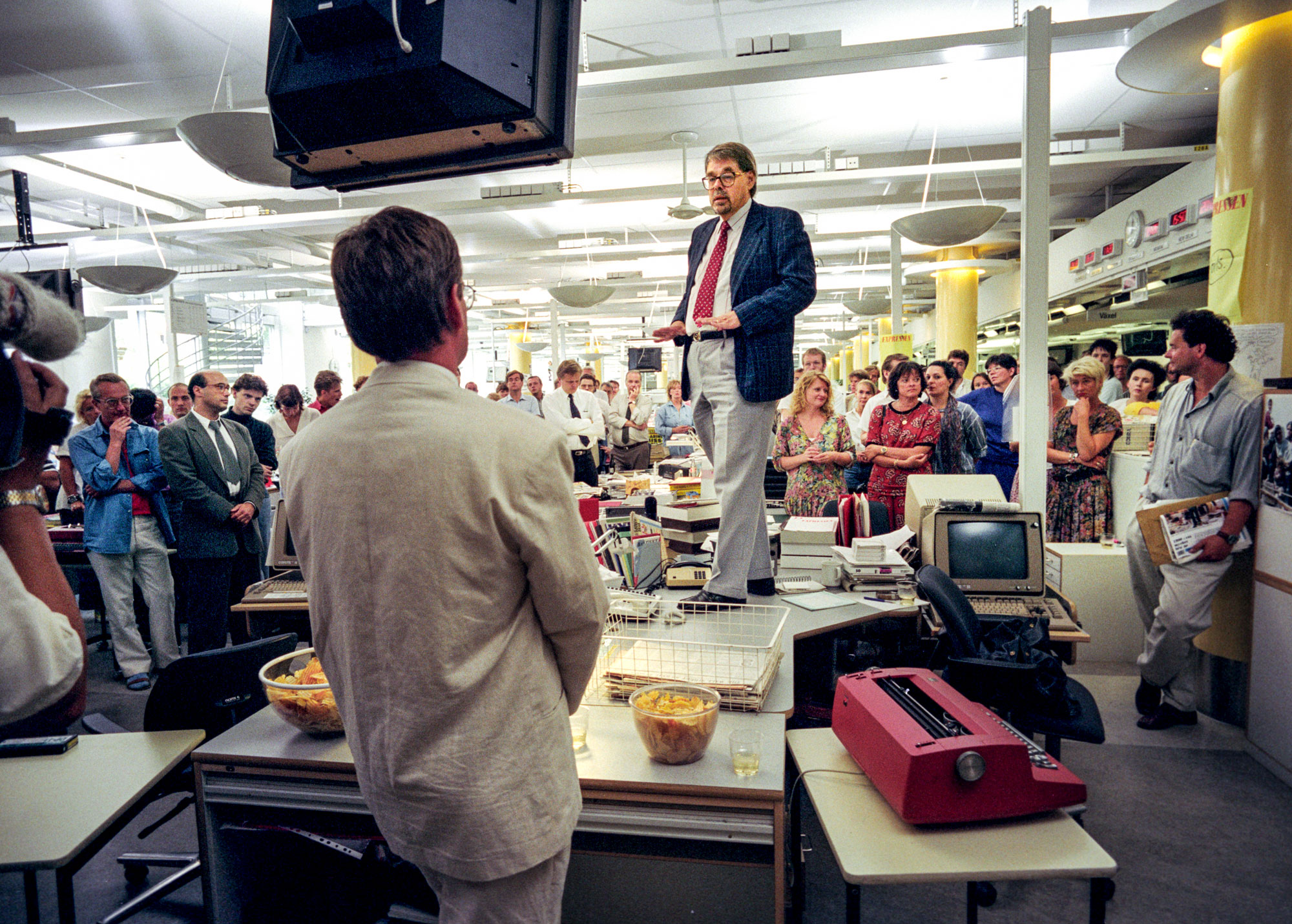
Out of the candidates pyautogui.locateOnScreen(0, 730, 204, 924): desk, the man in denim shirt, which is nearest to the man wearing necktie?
pyautogui.locateOnScreen(0, 730, 204, 924): desk

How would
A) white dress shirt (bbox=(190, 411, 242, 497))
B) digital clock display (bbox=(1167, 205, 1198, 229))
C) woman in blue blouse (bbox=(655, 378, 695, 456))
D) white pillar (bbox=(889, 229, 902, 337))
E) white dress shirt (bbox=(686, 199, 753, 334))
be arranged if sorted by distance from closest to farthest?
white dress shirt (bbox=(686, 199, 753, 334))
white dress shirt (bbox=(190, 411, 242, 497))
digital clock display (bbox=(1167, 205, 1198, 229))
white pillar (bbox=(889, 229, 902, 337))
woman in blue blouse (bbox=(655, 378, 695, 456))

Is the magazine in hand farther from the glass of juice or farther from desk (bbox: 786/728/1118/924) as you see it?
the glass of juice

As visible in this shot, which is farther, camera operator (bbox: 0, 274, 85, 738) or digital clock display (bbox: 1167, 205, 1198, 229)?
digital clock display (bbox: 1167, 205, 1198, 229)

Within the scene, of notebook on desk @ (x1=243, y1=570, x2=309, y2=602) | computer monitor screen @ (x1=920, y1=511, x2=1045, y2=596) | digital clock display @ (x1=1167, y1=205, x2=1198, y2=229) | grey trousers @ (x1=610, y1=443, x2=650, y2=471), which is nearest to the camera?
computer monitor screen @ (x1=920, y1=511, x2=1045, y2=596)

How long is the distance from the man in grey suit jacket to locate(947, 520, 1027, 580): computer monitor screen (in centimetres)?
380

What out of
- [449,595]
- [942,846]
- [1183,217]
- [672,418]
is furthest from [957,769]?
[672,418]

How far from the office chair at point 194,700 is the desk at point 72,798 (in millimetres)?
364

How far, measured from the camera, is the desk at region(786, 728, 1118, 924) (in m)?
1.44

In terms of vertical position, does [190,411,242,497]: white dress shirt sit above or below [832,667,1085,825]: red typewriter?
above

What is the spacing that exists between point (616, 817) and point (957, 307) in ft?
42.0

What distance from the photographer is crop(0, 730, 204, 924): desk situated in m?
1.49

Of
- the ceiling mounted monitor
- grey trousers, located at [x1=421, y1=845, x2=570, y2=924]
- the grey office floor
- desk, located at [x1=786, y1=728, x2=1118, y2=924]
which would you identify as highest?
the ceiling mounted monitor

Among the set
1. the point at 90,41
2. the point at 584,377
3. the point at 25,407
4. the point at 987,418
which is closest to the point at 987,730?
the point at 25,407

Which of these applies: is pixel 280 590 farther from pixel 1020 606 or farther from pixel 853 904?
pixel 1020 606
